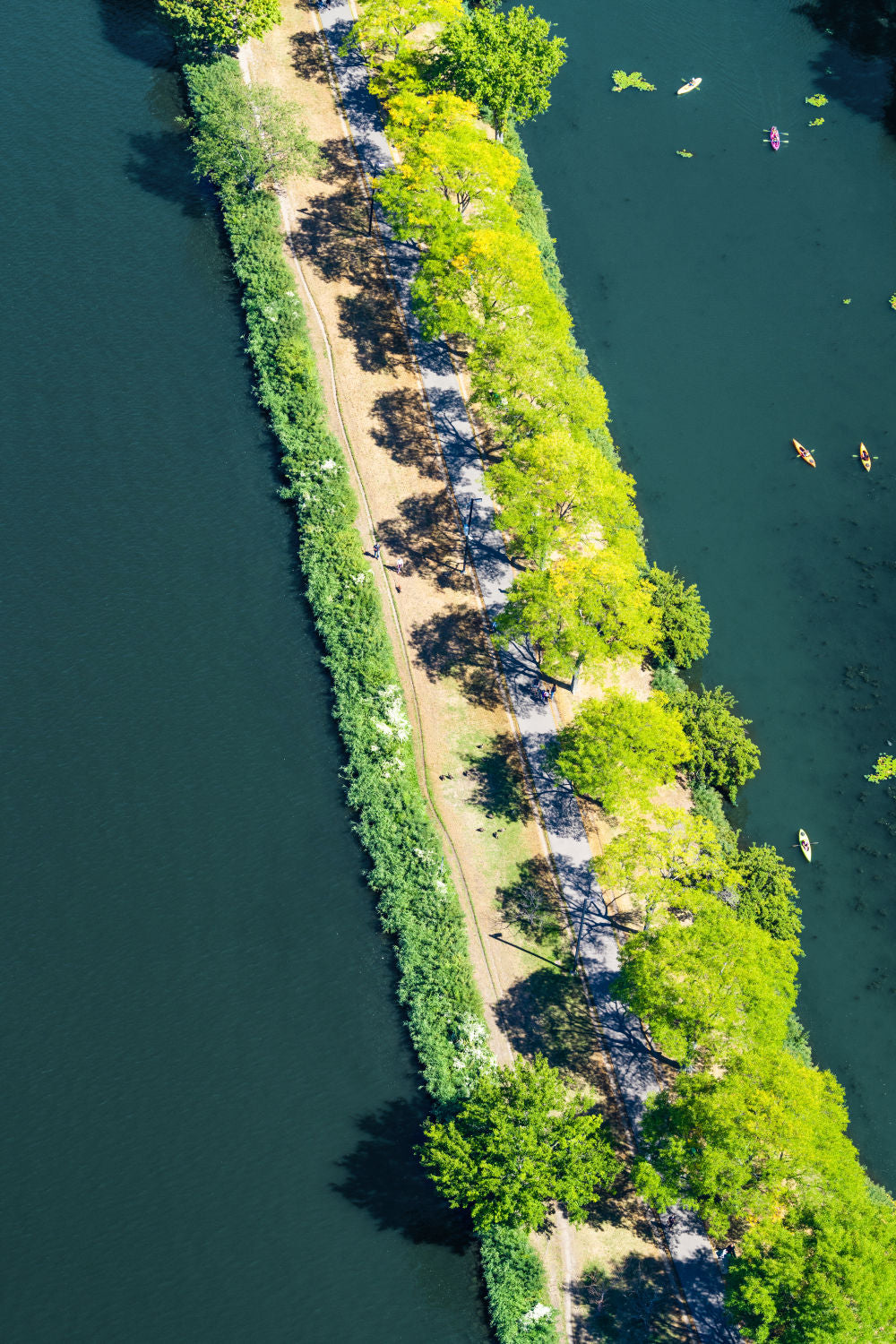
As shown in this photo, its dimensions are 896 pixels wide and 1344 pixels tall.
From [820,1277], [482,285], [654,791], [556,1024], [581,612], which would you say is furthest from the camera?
[482,285]

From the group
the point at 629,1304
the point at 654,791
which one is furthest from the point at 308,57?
the point at 629,1304

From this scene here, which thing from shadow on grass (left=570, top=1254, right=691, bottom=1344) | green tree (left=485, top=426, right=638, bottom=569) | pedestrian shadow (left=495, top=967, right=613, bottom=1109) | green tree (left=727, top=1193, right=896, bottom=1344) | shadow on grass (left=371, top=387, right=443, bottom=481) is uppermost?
shadow on grass (left=371, top=387, right=443, bottom=481)

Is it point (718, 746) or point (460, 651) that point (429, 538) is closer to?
point (460, 651)

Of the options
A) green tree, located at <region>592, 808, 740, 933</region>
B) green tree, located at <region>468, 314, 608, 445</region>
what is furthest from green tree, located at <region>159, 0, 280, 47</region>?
green tree, located at <region>592, 808, 740, 933</region>

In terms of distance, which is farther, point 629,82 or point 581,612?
point 629,82

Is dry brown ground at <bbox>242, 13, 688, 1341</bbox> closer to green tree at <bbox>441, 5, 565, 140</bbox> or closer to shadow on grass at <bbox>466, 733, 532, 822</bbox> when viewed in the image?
shadow on grass at <bbox>466, 733, 532, 822</bbox>

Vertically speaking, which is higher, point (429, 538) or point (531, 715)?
point (429, 538)

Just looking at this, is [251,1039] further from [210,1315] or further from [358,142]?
[358,142]
